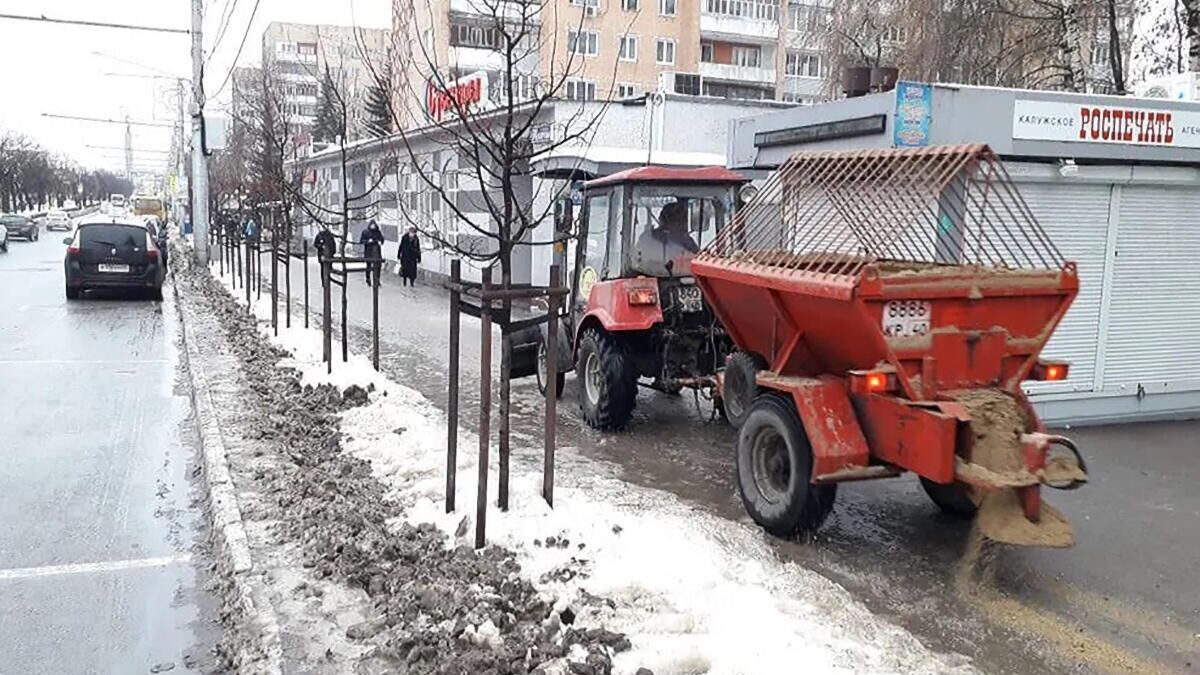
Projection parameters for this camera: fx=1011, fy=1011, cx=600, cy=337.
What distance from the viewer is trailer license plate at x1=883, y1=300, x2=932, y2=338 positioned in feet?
17.7

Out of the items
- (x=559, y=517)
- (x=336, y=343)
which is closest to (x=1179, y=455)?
(x=559, y=517)

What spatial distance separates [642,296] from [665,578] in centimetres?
416

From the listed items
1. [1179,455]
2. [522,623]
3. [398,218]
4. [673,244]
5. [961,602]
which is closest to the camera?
[522,623]

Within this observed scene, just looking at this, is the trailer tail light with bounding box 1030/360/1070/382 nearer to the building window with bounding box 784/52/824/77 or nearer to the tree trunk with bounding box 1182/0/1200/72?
the tree trunk with bounding box 1182/0/1200/72

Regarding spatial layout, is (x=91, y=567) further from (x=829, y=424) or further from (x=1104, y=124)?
(x=1104, y=124)

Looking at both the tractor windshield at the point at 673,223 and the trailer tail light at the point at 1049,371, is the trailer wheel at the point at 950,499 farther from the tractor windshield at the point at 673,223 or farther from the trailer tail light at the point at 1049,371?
the tractor windshield at the point at 673,223

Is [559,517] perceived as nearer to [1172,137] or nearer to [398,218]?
[1172,137]

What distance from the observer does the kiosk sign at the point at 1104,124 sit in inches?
363

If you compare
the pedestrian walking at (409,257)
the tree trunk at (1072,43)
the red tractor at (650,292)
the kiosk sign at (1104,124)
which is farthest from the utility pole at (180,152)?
the kiosk sign at (1104,124)

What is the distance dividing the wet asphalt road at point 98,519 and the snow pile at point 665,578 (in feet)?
4.61

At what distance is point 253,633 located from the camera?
15.5ft

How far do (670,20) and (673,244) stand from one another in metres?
47.2

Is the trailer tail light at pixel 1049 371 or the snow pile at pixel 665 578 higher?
the trailer tail light at pixel 1049 371

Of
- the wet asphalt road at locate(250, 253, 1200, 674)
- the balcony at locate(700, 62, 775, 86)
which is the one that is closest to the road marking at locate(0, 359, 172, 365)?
the wet asphalt road at locate(250, 253, 1200, 674)
